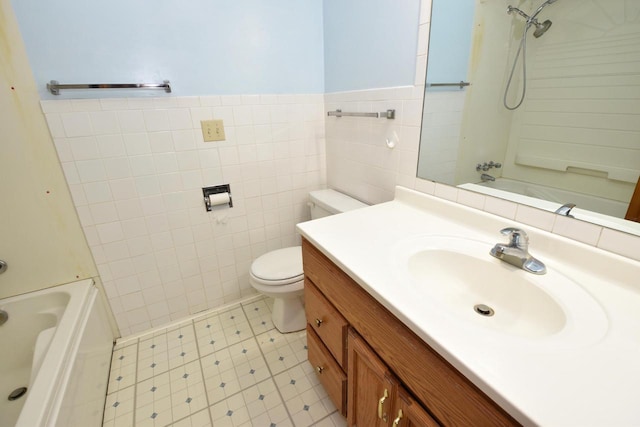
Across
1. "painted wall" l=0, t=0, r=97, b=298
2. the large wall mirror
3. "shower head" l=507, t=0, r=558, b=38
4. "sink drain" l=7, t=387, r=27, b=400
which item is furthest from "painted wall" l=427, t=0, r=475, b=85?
"sink drain" l=7, t=387, r=27, b=400

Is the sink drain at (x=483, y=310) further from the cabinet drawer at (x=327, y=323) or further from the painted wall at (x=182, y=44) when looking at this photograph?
the painted wall at (x=182, y=44)

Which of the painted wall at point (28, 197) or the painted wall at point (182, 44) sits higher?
the painted wall at point (182, 44)

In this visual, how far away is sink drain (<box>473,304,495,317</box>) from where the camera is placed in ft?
2.67

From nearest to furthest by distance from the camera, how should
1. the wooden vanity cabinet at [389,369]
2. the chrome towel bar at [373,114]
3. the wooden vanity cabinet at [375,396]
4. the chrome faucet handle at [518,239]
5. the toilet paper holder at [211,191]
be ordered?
1. the wooden vanity cabinet at [389,369]
2. the wooden vanity cabinet at [375,396]
3. the chrome faucet handle at [518,239]
4. the chrome towel bar at [373,114]
5. the toilet paper holder at [211,191]

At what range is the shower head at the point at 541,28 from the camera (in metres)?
0.95

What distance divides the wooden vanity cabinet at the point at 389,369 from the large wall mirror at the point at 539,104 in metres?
0.61

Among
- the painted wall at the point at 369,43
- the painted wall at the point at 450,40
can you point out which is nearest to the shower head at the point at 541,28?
the painted wall at the point at 450,40

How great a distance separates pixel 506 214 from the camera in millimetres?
961

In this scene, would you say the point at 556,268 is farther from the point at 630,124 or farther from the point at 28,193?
the point at 28,193

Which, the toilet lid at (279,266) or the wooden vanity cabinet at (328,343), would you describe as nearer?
the wooden vanity cabinet at (328,343)

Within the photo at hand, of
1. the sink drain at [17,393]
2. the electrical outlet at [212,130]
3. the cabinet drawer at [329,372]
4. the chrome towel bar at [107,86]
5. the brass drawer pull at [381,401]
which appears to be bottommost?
the sink drain at [17,393]

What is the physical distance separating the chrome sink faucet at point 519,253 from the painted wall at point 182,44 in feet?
4.56

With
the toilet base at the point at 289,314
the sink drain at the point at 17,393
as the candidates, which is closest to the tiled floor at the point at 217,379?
the toilet base at the point at 289,314

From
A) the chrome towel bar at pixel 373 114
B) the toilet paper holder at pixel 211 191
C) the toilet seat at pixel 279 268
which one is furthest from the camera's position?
the toilet paper holder at pixel 211 191
